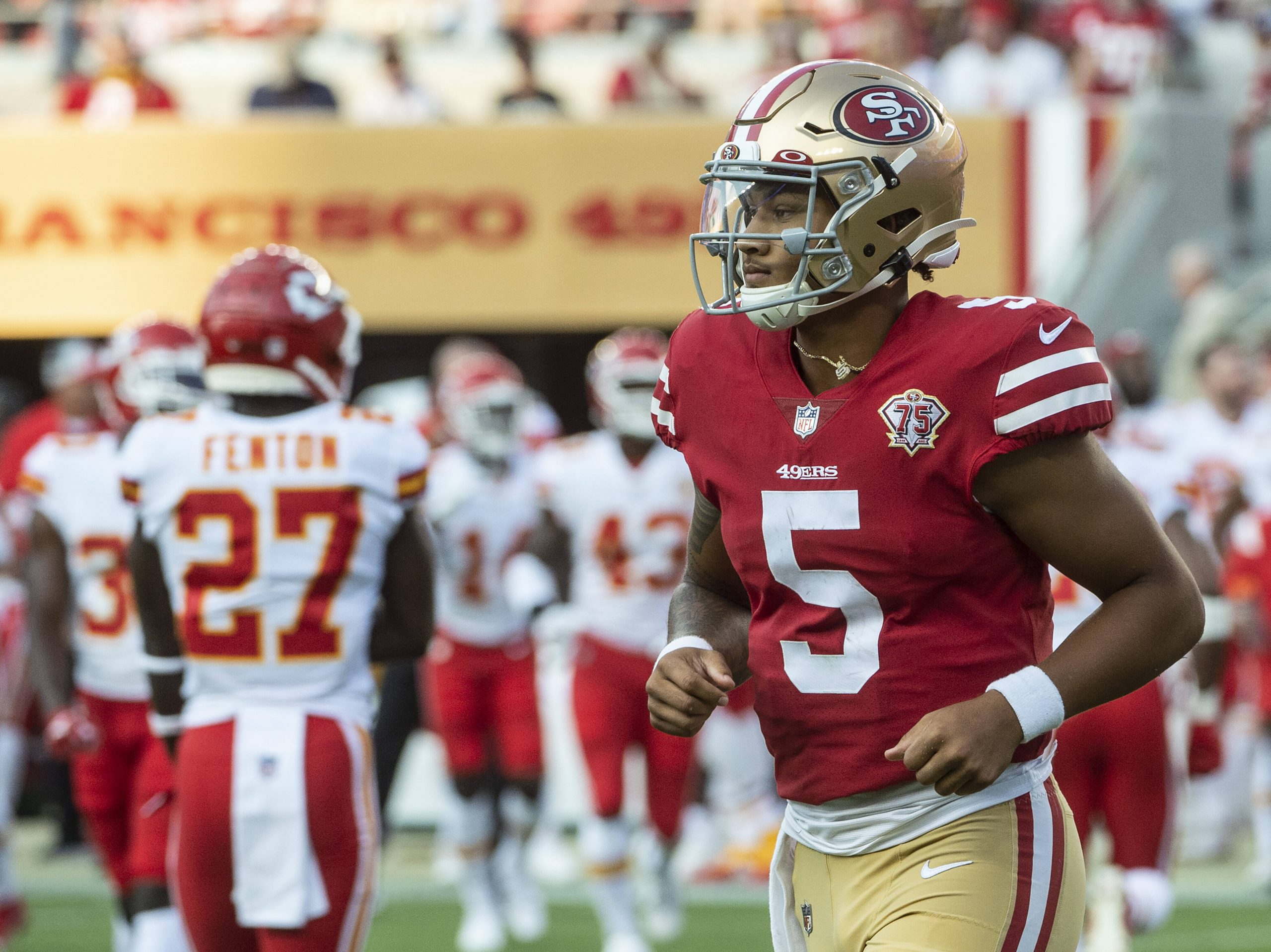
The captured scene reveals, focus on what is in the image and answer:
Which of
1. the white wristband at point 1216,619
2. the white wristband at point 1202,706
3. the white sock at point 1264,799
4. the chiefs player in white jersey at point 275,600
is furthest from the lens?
the white sock at point 1264,799

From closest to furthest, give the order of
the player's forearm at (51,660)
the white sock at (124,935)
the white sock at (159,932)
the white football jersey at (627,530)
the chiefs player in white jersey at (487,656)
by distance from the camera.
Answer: the white sock at (159,932), the white sock at (124,935), the player's forearm at (51,660), the white football jersey at (627,530), the chiefs player in white jersey at (487,656)

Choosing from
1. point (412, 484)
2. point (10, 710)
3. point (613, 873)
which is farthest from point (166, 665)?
point (10, 710)

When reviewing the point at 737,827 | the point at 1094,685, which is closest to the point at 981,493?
the point at 1094,685

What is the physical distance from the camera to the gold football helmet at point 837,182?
2.38m

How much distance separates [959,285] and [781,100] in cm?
815

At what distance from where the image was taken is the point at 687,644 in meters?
2.56

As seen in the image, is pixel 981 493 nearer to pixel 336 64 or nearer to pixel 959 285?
pixel 959 285

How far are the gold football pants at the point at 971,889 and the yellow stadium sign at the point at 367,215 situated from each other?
27.0 feet

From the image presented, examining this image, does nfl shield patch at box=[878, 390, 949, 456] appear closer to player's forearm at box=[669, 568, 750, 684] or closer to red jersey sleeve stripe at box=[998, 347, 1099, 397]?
red jersey sleeve stripe at box=[998, 347, 1099, 397]

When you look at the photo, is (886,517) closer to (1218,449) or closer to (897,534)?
(897,534)

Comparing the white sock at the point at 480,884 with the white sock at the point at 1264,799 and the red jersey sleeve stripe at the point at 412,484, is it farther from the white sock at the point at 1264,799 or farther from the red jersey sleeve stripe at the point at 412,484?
the red jersey sleeve stripe at the point at 412,484

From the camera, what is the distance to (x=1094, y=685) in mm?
2258

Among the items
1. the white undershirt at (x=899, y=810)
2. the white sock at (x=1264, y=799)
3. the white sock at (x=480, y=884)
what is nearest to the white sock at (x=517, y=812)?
the white sock at (x=480, y=884)

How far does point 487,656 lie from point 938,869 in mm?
4780
